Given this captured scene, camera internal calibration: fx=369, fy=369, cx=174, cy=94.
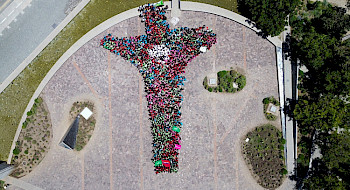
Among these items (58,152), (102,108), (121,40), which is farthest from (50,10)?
(58,152)

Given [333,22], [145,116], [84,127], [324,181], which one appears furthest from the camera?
[84,127]

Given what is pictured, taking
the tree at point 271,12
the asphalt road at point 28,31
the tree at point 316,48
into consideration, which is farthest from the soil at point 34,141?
the tree at point 316,48

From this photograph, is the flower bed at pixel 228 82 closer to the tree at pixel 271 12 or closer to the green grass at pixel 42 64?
the tree at pixel 271 12

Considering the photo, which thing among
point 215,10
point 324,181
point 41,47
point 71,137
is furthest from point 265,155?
point 41,47

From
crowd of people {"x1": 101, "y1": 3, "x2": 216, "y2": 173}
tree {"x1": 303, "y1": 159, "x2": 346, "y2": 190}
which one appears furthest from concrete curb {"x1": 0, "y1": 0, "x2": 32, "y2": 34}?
tree {"x1": 303, "y1": 159, "x2": 346, "y2": 190}

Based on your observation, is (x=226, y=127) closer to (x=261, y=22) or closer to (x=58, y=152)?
(x=261, y=22)

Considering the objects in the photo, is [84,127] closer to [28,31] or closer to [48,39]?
[48,39]

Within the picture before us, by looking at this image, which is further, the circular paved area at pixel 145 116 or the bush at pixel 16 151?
the bush at pixel 16 151
